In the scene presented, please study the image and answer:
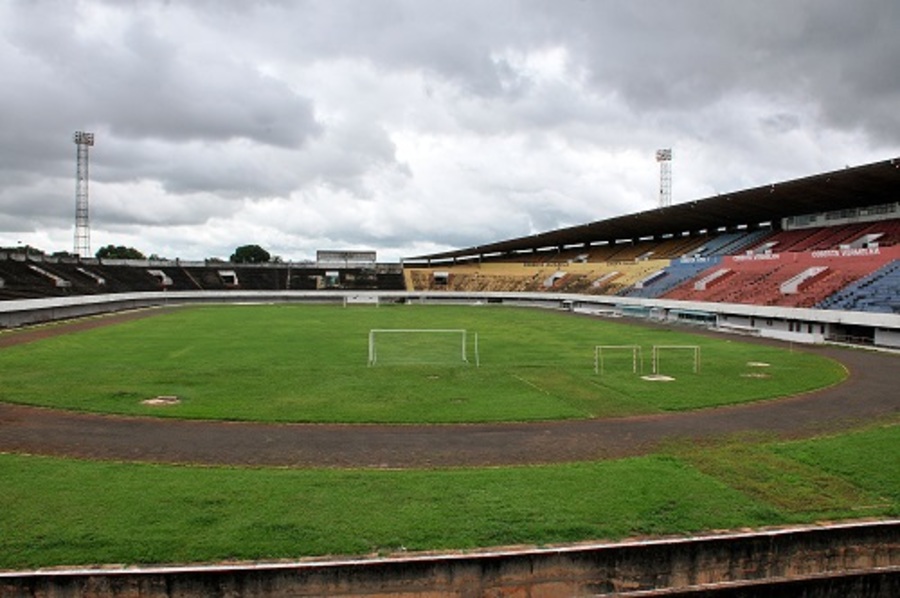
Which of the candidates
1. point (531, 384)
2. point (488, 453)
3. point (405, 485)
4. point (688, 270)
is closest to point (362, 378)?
point (531, 384)

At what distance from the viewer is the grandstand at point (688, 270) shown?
42.8 metres

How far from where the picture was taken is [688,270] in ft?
207

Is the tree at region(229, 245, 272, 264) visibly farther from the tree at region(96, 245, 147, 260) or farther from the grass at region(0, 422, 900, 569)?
the grass at region(0, 422, 900, 569)

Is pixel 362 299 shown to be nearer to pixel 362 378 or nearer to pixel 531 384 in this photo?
pixel 362 378

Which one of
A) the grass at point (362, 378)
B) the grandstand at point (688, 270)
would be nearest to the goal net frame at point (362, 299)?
the grandstand at point (688, 270)

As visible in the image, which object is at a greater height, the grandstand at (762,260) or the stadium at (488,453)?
the grandstand at (762,260)

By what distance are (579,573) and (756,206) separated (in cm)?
5769

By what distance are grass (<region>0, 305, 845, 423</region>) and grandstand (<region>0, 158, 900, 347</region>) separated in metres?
9.73

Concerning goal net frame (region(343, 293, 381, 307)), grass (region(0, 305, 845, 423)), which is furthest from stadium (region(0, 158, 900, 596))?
goal net frame (region(343, 293, 381, 307))

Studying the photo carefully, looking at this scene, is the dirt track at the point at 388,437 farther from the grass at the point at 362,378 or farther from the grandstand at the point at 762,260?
the grandstand at the point at 762,260

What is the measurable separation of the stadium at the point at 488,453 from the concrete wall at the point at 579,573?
3 cm

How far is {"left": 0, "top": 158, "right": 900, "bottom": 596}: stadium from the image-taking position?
8.98 meters

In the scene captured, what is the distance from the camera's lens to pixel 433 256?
112 m

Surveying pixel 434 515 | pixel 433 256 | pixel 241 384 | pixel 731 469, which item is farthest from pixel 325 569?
pixel 433 256
